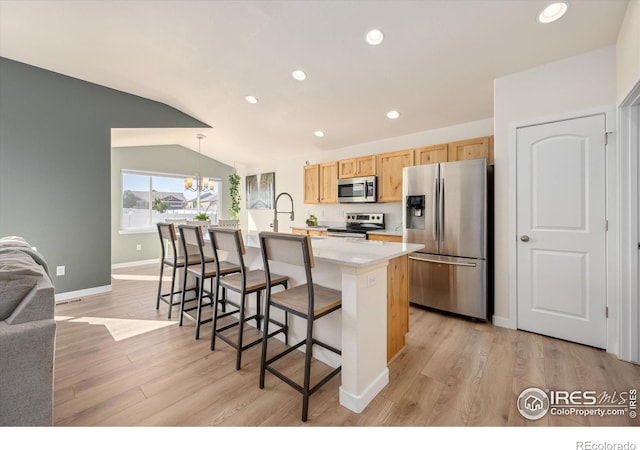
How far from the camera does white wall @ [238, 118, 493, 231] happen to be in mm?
3888

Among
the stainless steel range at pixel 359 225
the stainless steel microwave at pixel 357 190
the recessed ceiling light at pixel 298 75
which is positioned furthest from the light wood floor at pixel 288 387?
the recessed ceiling light at pixel 298 75

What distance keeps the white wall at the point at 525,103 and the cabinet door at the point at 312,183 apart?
121 inches

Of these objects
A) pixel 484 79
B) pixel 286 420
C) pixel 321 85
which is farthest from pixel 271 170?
pixel 286 420

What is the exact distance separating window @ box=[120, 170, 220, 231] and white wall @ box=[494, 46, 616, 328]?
519cm

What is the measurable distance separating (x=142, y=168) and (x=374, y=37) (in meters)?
5.46

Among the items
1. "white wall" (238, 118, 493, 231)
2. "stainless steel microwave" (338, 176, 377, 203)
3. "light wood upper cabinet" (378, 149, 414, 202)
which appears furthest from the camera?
"stainless steel microwave" (338, 176, 377, 203)

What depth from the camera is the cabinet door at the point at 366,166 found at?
441 centimetres

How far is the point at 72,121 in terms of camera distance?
12.2ft

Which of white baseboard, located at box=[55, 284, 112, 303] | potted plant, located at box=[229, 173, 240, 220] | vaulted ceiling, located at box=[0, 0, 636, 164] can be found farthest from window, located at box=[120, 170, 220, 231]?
white baseboard, located at box=[55, 284, 112, 303]

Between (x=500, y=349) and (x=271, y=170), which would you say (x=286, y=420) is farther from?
(x=271, y=170)

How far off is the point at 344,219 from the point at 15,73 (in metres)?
4.88

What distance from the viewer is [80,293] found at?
12.3 feet

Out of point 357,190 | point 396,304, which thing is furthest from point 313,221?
point 396,304

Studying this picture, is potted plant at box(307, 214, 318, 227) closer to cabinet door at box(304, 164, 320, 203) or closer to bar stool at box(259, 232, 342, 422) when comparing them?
cabinet door at box(304, 164, 320, 203)
